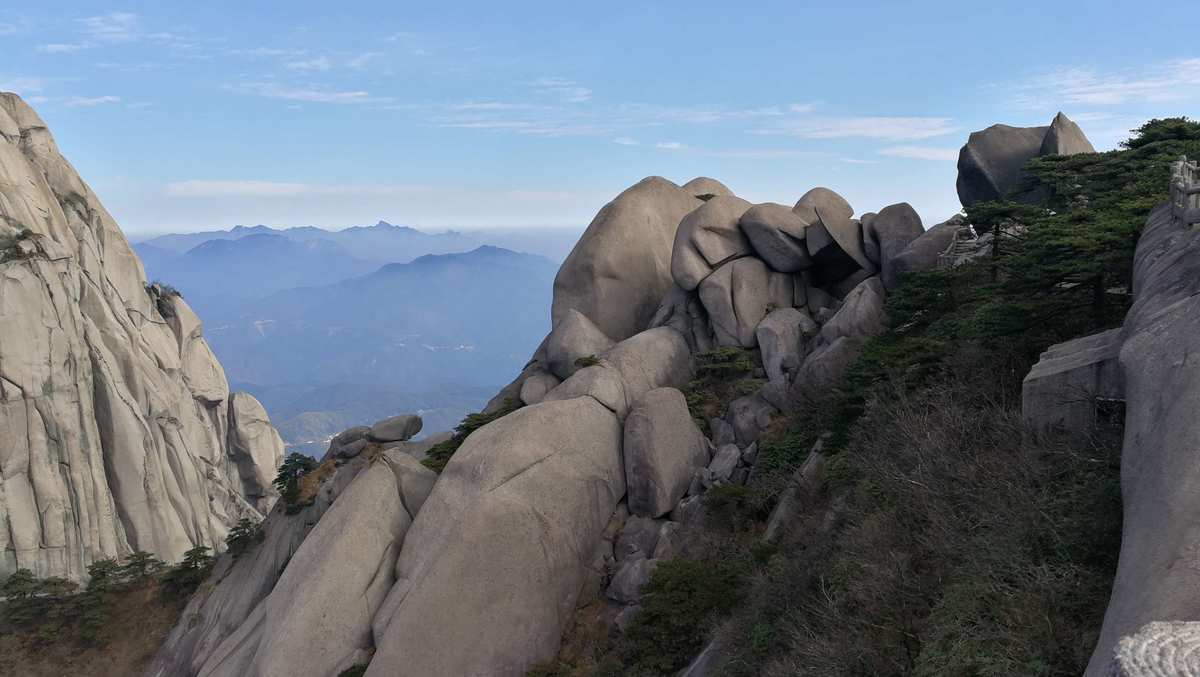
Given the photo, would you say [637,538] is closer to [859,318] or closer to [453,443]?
[453,443]

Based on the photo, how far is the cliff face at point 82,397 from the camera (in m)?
49.7

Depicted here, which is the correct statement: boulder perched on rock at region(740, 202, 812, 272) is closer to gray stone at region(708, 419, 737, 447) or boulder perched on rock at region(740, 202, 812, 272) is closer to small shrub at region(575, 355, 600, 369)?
gray stone at region(708, 419, 737, 447)

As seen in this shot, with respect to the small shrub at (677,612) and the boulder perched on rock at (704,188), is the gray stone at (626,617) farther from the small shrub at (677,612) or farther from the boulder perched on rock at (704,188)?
the boulder perched on rock at (704,188)

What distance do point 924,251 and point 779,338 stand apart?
5975mm

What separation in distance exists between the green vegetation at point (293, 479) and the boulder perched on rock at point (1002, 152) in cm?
3003

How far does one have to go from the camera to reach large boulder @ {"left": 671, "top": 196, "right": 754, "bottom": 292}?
33.8 m

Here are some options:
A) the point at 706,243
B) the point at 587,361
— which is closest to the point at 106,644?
the point at 587,361

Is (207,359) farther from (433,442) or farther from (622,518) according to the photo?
(622,518)

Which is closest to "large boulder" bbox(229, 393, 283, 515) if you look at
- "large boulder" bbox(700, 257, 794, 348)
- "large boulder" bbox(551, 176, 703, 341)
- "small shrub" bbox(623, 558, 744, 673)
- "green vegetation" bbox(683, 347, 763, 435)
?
"large boulder" bbox(551, 176, 703, 341)

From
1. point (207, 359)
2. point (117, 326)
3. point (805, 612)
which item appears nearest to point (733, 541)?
point (805, 612)

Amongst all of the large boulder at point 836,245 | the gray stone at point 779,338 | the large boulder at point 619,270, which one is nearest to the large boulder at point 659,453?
the gray stone at point 779,338

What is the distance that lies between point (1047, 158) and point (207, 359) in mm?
66755

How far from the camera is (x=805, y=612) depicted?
1362 cm

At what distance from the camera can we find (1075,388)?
1262cm
